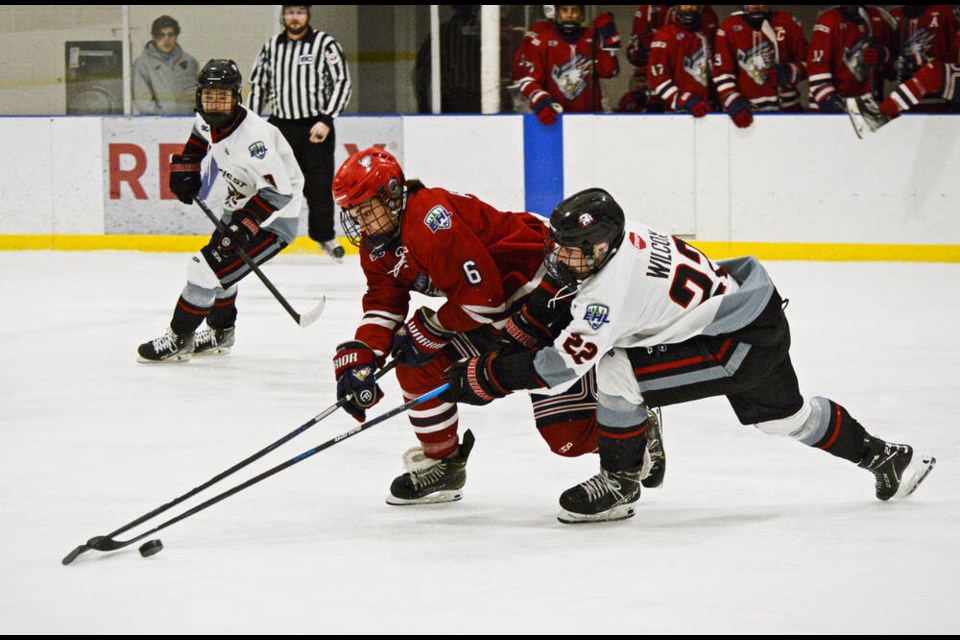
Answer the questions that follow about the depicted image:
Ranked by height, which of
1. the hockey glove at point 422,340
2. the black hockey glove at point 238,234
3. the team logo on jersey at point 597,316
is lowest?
the hockey glove at point 422,340

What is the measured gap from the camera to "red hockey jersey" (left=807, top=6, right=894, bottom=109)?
7.70 meters

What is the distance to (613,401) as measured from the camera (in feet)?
9.42

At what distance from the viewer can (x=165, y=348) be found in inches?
200

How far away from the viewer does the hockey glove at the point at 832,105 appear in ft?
24.8

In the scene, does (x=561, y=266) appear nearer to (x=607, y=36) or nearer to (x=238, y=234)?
(x=238, y=234)

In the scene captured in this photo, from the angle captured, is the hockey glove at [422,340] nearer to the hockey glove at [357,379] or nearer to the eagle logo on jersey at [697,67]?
the hockey glove at [357,379]

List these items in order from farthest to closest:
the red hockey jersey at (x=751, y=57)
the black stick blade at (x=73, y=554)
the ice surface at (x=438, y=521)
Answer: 1. the red hockey jersey at (x=751, y=57)
2. the black stick blade at (x=73, y=554)
3. the ice surface at (x=438, y=521)

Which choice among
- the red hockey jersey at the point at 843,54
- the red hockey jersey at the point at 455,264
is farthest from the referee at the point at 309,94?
the red hockey jersey at the point at 455,264

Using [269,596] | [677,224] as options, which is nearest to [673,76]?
[677,224]

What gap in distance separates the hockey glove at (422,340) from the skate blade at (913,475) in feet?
3.43

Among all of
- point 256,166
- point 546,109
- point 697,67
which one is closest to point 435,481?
point 256,166

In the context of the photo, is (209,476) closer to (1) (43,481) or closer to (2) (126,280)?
(1) (43,481)

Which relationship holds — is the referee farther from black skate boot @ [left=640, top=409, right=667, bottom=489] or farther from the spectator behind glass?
black skate boot @ [left=640, top=409, right=667, bottom=489]

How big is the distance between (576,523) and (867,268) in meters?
4.73
